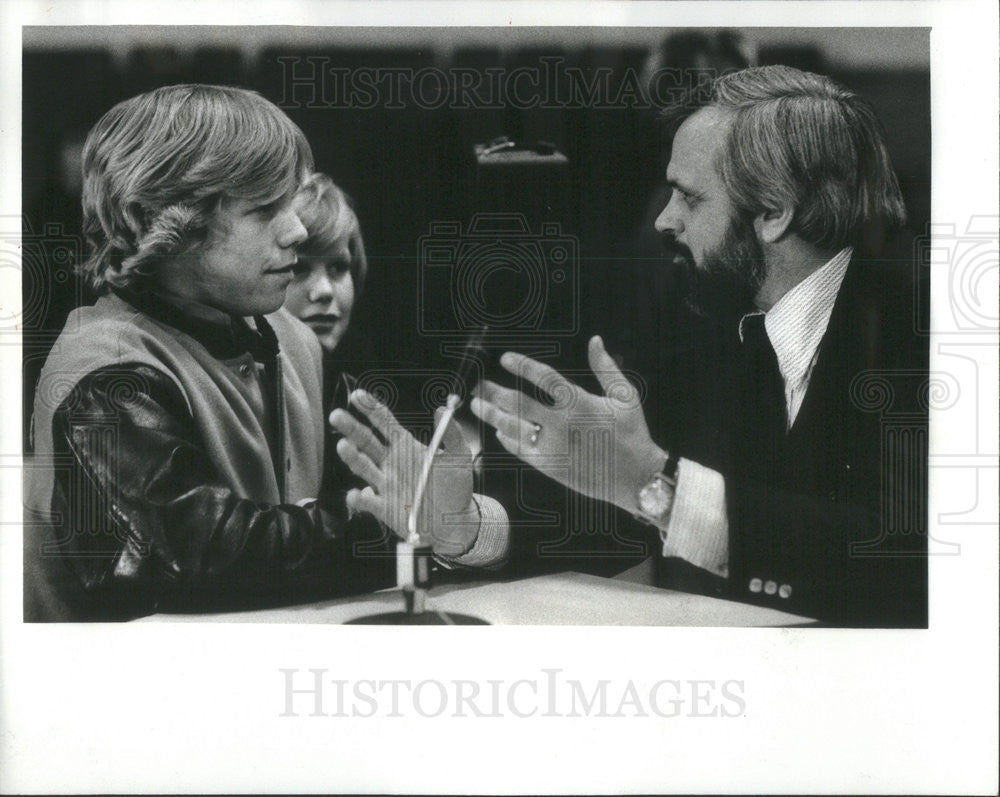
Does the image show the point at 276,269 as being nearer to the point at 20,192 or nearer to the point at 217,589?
the point at 20,192

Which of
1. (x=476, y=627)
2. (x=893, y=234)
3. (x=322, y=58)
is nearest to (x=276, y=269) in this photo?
(x=322, y=58)

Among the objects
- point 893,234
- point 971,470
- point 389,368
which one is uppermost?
point 893,234

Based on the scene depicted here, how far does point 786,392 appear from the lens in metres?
3.00

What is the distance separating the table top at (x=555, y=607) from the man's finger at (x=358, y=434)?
447 mm

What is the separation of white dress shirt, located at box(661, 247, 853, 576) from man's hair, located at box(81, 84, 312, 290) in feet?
5.25

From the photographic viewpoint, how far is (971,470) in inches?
118

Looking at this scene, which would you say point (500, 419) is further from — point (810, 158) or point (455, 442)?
point (810, 158)

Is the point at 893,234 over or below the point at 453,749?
over

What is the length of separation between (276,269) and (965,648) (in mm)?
2534

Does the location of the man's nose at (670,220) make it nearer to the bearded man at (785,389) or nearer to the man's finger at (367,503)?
the bearded man at (785,389)

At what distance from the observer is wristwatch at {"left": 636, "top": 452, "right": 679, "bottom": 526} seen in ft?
9.84

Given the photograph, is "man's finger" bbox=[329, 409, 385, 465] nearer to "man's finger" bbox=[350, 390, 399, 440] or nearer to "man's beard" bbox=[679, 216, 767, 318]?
"man's finger" bbox=[350, 390, 399, 440]

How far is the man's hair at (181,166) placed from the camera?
2996 mm

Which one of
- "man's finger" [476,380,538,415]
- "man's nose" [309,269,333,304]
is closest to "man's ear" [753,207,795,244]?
"man's finger" [476,380,538,415]
